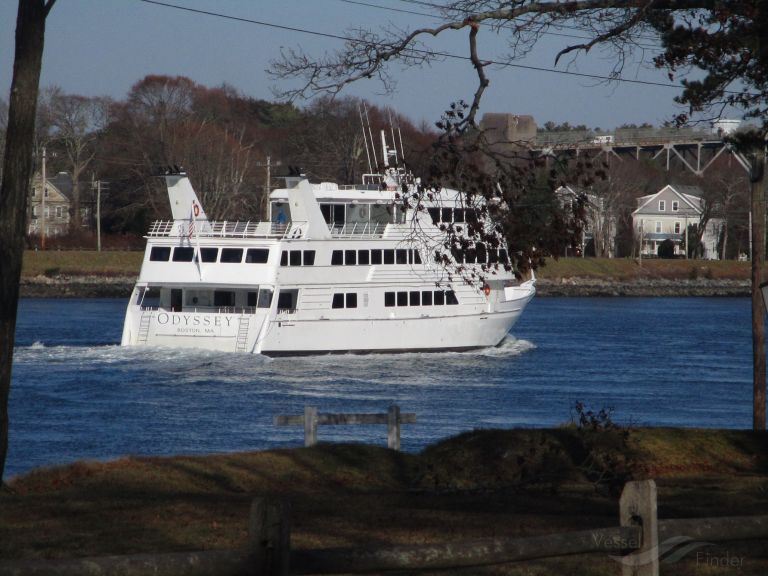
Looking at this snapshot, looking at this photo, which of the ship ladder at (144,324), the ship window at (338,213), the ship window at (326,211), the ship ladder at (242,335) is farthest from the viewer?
the ship window at (326,211)

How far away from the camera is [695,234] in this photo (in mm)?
105562

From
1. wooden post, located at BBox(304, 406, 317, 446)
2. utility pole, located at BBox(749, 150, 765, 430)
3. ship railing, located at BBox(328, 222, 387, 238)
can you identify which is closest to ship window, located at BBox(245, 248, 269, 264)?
ship railing, located at BBox(328, 222, 387, 238)

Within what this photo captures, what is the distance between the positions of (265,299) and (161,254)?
3.54 metres

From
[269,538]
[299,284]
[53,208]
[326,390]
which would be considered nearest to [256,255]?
[299,284]

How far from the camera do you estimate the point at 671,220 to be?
109m

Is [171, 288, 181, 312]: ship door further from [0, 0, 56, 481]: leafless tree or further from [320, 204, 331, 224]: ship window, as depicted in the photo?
[0, 0, 56, 481]: leafless tree

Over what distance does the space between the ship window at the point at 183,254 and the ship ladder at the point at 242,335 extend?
2559 millimetres

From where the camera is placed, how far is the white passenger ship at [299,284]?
37.8 meters

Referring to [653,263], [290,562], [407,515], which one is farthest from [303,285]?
[653,263]

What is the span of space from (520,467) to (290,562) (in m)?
8.88

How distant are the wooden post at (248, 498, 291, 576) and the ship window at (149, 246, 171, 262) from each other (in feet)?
110

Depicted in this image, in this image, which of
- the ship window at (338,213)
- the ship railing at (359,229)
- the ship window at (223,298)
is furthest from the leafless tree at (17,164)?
the ship window at (338,213)

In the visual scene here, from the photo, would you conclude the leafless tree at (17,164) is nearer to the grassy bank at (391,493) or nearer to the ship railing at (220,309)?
the grassy bank at (391,493)

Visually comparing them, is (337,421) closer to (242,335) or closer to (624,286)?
(242,335)
